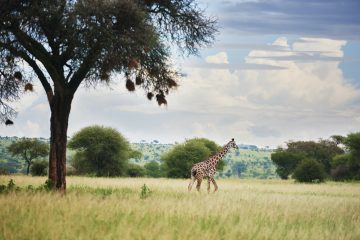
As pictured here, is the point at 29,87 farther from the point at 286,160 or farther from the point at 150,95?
the point at 286,160

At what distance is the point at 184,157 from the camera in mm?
73688

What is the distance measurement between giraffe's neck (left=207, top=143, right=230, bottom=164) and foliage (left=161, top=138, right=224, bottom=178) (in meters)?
40.8

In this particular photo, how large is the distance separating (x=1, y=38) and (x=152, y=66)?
6.64m

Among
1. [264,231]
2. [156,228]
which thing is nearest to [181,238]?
[156,228]

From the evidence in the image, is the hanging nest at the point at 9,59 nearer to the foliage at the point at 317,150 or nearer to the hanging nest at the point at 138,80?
the hanging nest at the point at 138,80

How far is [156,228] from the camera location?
533 inches

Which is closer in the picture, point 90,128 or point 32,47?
point 32,47

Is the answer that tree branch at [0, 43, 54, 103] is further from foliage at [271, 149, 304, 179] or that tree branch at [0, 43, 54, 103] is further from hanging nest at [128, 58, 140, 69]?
foliage at [271, 149, 304, 179]

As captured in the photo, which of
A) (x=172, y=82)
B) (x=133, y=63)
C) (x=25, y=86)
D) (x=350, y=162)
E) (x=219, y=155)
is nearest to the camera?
(x=133, y=63)

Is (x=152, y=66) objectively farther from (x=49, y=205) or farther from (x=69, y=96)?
(x=49, y=205)

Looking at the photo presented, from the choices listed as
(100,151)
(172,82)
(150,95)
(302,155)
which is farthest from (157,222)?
(302,155)

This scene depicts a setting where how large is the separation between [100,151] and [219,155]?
38.8 m

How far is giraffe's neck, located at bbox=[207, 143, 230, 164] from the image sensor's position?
30.7 metres

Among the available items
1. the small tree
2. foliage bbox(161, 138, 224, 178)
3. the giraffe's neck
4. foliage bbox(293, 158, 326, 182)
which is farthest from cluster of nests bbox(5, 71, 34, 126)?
the small tree
